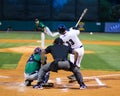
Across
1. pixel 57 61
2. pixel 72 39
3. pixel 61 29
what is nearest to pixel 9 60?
pixel 72 39

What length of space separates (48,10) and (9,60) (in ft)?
118

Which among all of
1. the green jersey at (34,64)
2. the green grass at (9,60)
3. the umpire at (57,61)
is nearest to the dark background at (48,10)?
the green grass at (9,60)

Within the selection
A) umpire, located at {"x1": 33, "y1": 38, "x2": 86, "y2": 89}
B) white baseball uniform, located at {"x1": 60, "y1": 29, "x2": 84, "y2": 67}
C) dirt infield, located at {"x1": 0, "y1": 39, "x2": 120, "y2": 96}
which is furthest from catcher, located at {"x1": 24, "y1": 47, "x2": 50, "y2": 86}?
white baseball uniform, located at {"x1": 60, "y1": 29, "x2": 84, "y2": 67}

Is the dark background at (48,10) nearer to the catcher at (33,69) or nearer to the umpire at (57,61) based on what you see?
the catcher at (33,69)

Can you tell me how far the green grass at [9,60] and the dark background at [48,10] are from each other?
32588mm

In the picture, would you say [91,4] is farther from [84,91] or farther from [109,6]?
[84,91]

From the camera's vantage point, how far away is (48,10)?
185 feet

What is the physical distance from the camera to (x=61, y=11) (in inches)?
A: 2206

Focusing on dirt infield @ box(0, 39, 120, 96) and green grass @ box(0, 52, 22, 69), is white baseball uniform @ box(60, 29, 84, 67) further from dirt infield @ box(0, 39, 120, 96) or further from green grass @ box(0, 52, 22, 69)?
green grass @ box(0, 52, 22, 69)

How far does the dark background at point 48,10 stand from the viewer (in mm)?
56188

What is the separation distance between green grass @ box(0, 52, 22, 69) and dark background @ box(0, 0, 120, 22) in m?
32.6

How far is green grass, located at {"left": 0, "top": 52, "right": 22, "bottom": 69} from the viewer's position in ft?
61.3

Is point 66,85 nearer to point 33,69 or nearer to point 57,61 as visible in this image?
point 33,69

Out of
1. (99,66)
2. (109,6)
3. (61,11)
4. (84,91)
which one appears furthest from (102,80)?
(109,6)
